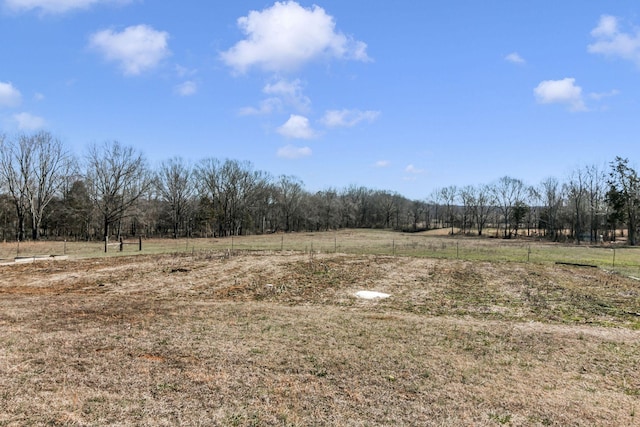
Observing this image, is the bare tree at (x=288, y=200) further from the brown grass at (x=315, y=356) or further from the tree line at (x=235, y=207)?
the brown grass at (x=315, y=356)

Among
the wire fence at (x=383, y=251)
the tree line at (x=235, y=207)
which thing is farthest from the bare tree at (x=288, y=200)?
the wire fence at (x=383, y=251)

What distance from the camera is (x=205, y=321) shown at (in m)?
10.2

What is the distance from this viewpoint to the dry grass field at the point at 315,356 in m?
5.31

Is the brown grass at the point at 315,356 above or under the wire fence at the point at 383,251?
above

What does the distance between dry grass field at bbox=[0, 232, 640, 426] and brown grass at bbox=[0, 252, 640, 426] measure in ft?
0.11

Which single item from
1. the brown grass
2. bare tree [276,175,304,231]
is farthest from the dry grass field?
bare tree [276,175,304,231]

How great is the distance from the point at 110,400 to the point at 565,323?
11263mm

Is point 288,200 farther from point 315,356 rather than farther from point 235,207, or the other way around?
point 315,356

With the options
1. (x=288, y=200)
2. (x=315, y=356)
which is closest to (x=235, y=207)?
(x=288, y=200)

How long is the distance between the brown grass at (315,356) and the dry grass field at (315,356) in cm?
3

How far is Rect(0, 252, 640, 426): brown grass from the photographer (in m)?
5.32

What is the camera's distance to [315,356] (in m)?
7.59

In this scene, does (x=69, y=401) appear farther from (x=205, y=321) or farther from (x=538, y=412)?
(x=538, y=412)

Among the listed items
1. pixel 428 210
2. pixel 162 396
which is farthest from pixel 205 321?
pixel 428 210
